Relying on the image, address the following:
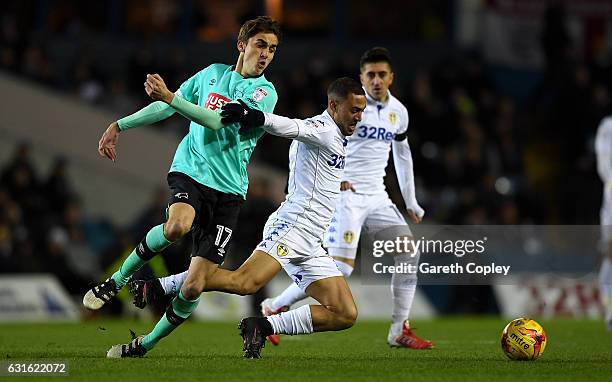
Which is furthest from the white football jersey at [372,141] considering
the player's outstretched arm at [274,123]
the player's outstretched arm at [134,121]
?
the player's outstretched arm at [134,121]

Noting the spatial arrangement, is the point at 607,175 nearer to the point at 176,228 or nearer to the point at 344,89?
the point at 344,89

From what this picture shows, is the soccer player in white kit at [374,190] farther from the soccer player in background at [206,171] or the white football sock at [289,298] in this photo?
the soccer player in background at [206,171]

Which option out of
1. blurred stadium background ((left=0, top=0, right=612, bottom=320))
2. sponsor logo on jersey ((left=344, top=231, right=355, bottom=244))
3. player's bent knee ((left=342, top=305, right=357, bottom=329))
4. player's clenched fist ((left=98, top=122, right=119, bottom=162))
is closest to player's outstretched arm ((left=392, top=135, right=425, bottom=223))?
sponsor logo on jersey ((left=344, top=231, right=355, bottom=244))

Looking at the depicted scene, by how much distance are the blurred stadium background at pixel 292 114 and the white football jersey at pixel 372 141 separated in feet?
18.4

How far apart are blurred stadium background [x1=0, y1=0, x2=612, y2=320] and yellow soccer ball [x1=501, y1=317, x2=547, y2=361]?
25.0 ft

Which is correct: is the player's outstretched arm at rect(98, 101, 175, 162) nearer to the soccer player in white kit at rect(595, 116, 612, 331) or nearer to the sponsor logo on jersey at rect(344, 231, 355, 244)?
the sponsor logo on jersey at rect(344, 231, 355, 244)

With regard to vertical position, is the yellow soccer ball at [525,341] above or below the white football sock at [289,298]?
above

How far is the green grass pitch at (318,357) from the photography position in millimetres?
7789

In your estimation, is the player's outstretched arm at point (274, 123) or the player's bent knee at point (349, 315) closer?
the player's outstretched arm at point (274, 123)

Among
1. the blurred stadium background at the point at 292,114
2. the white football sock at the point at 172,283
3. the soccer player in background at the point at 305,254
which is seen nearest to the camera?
the soccer player in background at the point at 305,254

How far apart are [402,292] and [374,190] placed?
1.00m

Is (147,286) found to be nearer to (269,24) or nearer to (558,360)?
(269,24)

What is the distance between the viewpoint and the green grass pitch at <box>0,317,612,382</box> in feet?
25.6

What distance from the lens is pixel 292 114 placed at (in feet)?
64.8
